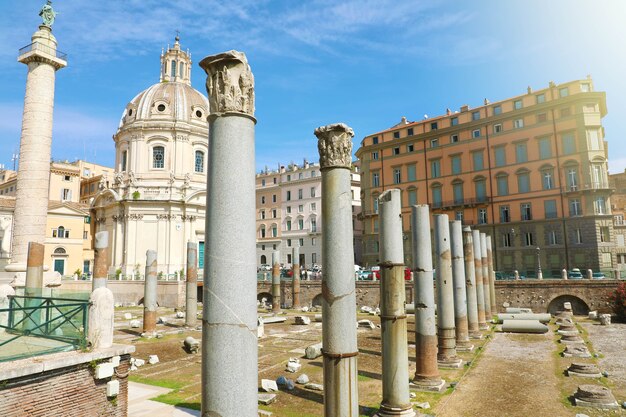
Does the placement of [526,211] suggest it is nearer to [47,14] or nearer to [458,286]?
[458,286]

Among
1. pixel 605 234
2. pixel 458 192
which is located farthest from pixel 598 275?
pixel 458 192

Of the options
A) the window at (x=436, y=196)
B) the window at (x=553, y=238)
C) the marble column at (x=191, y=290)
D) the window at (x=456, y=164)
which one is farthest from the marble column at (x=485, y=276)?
the window at (x=456, y=164)

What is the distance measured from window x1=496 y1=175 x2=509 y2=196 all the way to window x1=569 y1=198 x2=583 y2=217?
5.31 meters

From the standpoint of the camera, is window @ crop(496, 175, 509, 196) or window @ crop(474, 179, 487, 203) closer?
window @ crop(496, 175, 509, 196)

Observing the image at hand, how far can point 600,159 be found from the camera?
3566 centimetres

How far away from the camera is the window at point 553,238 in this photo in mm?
36531

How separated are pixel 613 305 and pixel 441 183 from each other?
68.4 feet

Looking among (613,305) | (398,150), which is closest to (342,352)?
(613,305)

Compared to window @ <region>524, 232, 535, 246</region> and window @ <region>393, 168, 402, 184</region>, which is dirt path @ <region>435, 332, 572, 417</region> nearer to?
window @ <region>524, 232, 535, 246</region>

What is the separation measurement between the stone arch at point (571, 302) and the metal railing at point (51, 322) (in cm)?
2696

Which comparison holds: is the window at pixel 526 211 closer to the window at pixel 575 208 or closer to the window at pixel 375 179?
the window at pixel 575 208

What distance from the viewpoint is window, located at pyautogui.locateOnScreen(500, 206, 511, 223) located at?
3975cm

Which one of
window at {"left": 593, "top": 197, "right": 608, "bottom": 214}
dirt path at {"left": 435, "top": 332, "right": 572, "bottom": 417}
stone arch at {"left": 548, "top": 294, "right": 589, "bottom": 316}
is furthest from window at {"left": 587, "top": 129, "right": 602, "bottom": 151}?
dirt path at {"left": 435, "top": 332, "right": 572, "bottom": 417}

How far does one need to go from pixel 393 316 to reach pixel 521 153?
36.1 meters
